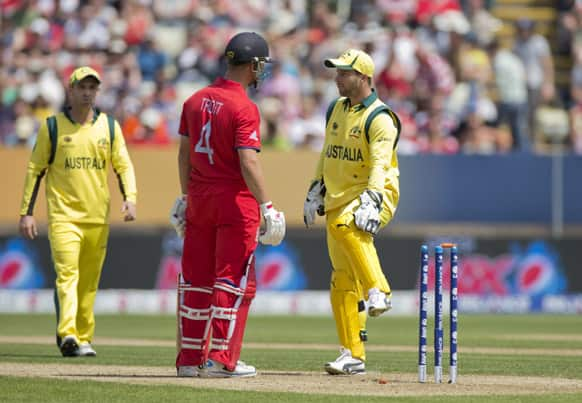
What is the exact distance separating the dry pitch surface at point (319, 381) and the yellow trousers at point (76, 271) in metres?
1.10

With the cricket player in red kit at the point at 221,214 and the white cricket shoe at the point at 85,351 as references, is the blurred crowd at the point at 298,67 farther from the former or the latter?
the cricket player in red kit at the point at 221,214

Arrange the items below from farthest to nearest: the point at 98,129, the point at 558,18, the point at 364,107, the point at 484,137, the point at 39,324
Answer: the point at 558,18
the point at 484,137
the point at 39,324
the point at 98,129
the point at 364,107

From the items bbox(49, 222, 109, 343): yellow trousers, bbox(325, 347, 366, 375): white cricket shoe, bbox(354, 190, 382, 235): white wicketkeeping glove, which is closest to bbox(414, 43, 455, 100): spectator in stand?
bbox(49, 222, 109, 343): yellow trousers

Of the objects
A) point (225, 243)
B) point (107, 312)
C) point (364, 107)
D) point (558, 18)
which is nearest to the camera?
point (225, 243)

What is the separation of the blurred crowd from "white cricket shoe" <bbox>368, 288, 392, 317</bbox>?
1105cm

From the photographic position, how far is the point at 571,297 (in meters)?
Answer: 20.8

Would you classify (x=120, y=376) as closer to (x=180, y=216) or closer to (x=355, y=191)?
(x=180, y=216)

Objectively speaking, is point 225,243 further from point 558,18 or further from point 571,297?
point 558,18

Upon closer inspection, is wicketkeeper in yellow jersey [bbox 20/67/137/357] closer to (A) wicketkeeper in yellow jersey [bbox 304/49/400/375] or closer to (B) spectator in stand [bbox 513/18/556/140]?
(A) wicketkeeper in yellow jersey [bbox 304/49/400/375]

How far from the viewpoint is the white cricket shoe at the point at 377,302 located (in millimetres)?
9547

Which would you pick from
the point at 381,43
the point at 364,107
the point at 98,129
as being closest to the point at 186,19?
the point at 381,43

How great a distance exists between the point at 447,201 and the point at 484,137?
1534mm

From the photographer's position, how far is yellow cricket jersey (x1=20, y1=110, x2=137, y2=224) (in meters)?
12.1

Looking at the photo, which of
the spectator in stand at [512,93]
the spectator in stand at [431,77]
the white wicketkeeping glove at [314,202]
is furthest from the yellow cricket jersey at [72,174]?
the spectator in stand at [512,93]
